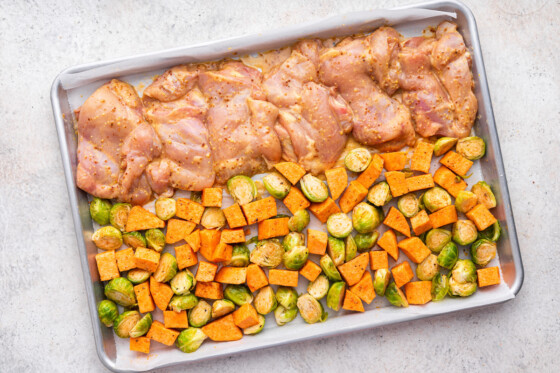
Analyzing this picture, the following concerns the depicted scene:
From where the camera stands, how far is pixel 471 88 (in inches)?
138

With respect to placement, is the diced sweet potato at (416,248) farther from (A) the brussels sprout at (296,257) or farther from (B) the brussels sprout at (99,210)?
(B) the brussels sprout at (99,210)

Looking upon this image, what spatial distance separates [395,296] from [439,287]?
1.13ft

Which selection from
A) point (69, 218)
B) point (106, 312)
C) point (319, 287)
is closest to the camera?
point (106, 312)

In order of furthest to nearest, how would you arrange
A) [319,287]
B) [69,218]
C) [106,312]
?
1. [69,218]
2. [319,287]
3. [106,312]

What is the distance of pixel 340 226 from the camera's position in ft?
11.4

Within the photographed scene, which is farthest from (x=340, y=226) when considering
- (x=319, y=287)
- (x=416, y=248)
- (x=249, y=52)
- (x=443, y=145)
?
(x=249, y=52)

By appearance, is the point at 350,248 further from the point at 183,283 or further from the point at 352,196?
the point at 183,283

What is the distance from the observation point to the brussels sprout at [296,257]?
11.2 ft

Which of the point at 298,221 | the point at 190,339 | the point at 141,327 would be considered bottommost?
the point at 190,339

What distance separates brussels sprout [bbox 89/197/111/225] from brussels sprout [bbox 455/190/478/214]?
263 cm

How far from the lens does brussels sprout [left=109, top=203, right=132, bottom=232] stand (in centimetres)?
348

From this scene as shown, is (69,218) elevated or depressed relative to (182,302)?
elevated

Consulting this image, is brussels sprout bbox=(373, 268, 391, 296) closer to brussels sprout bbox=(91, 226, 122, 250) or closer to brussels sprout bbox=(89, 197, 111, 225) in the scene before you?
brussels sprout bbox=(91, 226, 122, 250)

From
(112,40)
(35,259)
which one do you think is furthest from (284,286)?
Result: (112,40)
